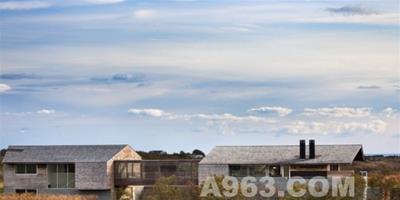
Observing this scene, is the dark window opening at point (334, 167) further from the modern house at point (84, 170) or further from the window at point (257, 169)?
the modern house at point (84, 170)

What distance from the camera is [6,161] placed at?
56.0 metres

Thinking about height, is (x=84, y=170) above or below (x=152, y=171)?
above

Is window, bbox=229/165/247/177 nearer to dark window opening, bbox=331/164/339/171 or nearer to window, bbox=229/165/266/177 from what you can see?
window, bbox=229/165/266/177

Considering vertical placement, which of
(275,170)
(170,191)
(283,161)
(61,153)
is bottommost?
(170,191)

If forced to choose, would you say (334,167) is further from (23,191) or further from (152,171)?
(23,191)

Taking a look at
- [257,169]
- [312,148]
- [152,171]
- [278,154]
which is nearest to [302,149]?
[312,148]

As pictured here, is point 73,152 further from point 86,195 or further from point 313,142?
point 313,142

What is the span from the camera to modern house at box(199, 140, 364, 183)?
50906 millimetres

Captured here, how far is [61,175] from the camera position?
55719 mm

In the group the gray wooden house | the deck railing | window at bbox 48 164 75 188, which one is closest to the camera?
the deck railing

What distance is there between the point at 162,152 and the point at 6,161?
23266 millimetres

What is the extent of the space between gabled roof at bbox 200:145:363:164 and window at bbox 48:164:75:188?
8416 mm

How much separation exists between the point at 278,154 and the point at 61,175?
13.4 m

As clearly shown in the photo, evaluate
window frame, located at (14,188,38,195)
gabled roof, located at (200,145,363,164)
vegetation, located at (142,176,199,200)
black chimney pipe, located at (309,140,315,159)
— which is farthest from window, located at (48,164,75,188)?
black chimney pipe, located at (309,140,315,159)
